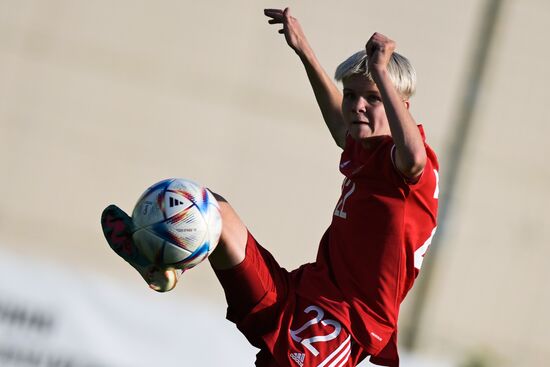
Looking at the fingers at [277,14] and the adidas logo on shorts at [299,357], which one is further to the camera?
the fingers at [277,14]

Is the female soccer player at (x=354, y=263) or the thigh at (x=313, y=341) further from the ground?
the female soccer player at (x=354, y=263)

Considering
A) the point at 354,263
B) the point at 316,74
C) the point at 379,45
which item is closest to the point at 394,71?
the point at 379,45

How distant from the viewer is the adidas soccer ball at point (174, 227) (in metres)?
3.32

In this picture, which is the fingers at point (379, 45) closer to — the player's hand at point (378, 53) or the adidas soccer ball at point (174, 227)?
the player's hand at point (378, 53)

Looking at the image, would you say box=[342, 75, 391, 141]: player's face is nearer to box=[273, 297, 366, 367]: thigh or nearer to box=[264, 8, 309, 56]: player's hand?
box=[264, 8, 309, 56]: player's hand

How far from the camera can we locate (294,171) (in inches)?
346

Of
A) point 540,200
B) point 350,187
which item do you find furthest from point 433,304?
point 350,187

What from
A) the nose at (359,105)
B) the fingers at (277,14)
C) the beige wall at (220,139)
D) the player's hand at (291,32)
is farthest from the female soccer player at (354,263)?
the beige wall at (220,139)

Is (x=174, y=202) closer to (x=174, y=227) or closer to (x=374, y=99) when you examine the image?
(x=174, y=227)

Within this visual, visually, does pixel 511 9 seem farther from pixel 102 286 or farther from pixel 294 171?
pixel 102 286

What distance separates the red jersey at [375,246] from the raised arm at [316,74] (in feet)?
1.53

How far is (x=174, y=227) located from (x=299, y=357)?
2.38 ft

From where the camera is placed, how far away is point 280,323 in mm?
3684

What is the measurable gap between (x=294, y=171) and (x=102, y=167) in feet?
5.55
